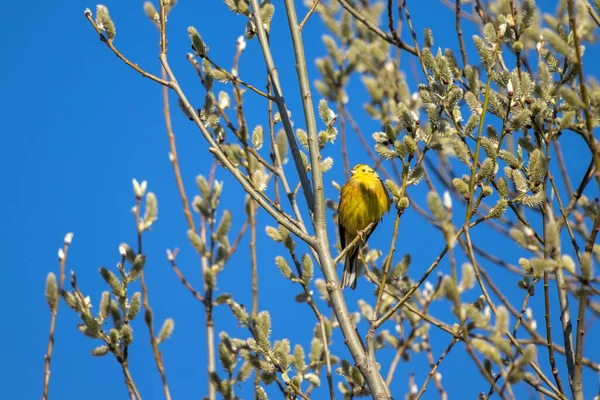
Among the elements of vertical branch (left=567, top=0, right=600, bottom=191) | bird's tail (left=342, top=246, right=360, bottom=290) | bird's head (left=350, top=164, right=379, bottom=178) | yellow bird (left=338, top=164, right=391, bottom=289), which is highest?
bird's head (left=350, top=164, right=379, bottom=178)

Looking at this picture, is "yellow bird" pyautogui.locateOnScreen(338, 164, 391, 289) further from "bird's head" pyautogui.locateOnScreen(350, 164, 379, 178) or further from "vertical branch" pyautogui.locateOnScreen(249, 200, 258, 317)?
"vertical branch" pyautogui.locateOnScreen(249, 200, 258, 317)

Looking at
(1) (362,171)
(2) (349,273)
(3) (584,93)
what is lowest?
(3) (584,93)

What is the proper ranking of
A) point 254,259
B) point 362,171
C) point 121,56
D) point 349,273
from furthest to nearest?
point 362,171
point 349,273
point 254,259
point 121,56

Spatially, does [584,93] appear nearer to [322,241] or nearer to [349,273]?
[322,241]

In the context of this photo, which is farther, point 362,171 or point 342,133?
point 362,171

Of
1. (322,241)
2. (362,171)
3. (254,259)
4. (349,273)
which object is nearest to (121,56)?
(322,241)

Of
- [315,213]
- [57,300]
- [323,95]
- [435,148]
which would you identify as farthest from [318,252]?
[323,95]

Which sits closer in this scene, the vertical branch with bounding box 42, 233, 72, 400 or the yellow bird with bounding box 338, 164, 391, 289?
the vertical branch with bounding box 42, 233, 72, 400

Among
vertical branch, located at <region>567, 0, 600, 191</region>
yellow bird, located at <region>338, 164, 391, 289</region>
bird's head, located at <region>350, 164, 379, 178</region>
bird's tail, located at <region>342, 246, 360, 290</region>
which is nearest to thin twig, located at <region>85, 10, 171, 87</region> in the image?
vertical branch, located at <region>567, 0, 600, 191</region>

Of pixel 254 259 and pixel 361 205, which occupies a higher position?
pixel 361 205

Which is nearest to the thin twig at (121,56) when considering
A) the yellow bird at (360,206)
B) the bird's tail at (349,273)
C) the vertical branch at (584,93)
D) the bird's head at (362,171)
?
the vertical branch at (584,93)

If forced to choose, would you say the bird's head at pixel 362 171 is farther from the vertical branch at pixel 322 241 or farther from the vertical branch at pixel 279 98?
the vertical branch at pixel 322 241

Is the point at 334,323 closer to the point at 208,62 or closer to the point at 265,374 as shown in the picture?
the point at 265,374

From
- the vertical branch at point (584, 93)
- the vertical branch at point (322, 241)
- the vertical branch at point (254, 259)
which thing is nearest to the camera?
the vertical branch at point (584, 93)
